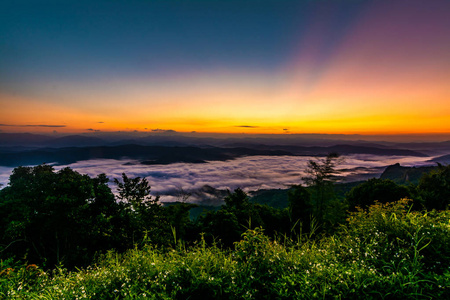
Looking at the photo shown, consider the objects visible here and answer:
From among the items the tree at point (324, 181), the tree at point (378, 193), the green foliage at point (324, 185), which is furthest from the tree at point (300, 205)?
the tree at point (378, 193)

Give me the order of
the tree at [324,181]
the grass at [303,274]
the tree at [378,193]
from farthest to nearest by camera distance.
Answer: the tree at [324,181] → the tree at [378,193] → the grass at [303,274]

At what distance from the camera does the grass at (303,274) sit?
2.54m

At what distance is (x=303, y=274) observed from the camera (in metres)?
2.93

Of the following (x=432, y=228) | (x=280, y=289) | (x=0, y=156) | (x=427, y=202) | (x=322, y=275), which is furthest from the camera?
(x=0, y=156)

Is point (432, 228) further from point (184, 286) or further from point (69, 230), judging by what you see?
point (69, 230)

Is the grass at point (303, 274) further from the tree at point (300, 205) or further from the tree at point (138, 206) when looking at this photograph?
the tree at point (300, 205)

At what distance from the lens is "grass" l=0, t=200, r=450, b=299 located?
2545mm

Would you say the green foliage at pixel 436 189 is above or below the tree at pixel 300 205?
above

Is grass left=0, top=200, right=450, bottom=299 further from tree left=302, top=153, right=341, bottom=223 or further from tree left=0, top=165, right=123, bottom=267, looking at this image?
tree left=302, top=153, right=341, bottom=223

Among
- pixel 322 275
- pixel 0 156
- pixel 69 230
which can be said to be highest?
pixel 322 275

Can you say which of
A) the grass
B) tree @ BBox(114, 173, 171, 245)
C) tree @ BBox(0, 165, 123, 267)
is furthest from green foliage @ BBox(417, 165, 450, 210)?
tree @ BBox(0, 165, 123, 267)

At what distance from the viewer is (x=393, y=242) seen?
11.4 feet

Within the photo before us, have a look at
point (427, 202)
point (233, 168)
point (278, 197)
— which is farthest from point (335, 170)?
point (233, 168)

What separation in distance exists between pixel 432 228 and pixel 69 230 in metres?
16.4
